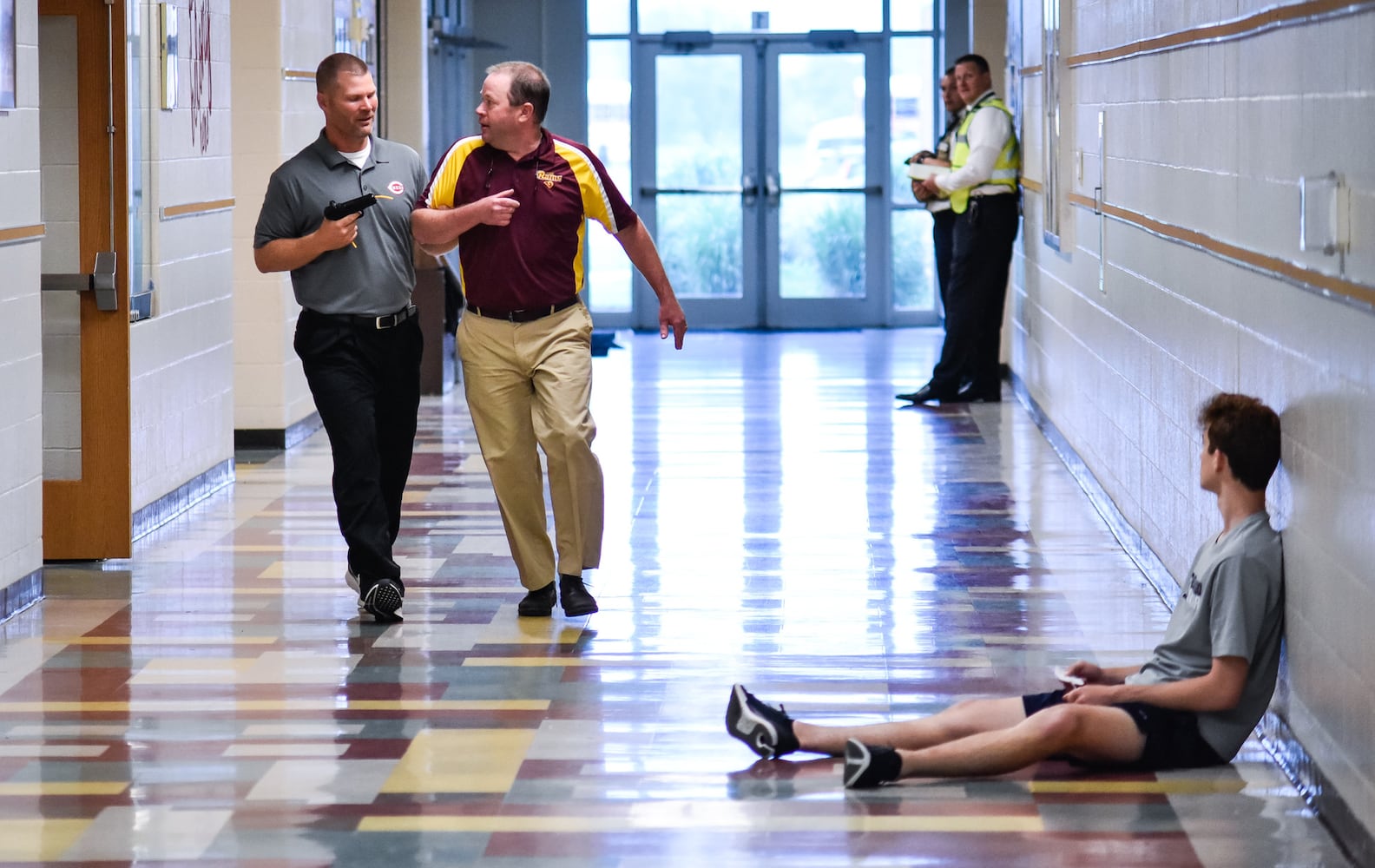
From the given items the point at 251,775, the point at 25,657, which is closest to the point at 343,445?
the point at 25,657

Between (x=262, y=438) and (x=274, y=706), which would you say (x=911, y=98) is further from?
(x=274, y=706)

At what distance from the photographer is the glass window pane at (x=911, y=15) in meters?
14.9

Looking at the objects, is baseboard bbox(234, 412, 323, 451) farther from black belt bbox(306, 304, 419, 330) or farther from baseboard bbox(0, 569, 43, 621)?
black belt bbox(306, 304, 419, 330)

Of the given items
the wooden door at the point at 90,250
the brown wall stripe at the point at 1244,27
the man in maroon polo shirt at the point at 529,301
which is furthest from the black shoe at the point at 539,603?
the brown wall stripe at the point at 1244,27

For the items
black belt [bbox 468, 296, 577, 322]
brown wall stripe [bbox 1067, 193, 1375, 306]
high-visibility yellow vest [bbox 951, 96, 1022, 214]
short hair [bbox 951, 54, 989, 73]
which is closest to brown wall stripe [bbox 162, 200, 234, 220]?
black belt [bbox 468, 296, 577, 322]

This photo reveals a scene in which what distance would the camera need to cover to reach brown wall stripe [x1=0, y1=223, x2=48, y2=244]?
5.27 m

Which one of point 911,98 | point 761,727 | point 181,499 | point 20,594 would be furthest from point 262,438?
point 911,98

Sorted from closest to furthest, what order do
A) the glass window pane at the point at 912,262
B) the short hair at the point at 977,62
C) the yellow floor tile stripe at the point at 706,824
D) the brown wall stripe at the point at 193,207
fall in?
the yellow floor tile stripe at the point at 706,824 < the brown wall stripe at the point at 193,207 < the short hair at the point at 977,62 < the glass window pane at the point at 912,262

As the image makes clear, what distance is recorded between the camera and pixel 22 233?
5.39 m

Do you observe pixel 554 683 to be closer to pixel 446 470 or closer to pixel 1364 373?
pixel 1364 373

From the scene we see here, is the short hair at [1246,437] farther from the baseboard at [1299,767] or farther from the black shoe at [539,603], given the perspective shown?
the black shoe at [539,603]

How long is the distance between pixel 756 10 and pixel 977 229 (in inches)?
219

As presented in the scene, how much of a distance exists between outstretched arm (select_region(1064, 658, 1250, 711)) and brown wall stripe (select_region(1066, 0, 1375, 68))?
122 cm

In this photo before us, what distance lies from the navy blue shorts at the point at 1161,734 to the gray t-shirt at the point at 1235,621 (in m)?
0.02
